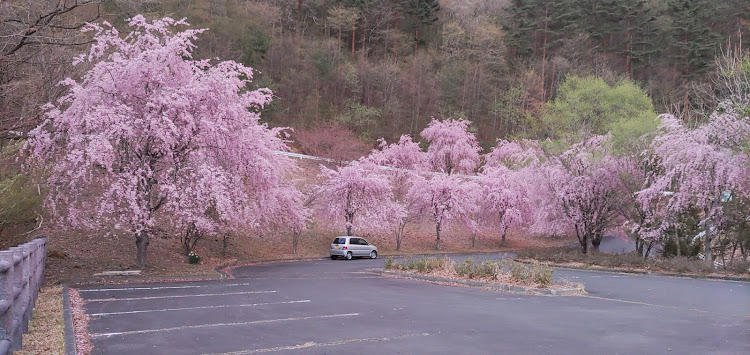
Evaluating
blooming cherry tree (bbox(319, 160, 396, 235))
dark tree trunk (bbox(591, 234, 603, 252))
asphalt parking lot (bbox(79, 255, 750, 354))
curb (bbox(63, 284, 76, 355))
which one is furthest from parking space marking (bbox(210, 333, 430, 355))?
blooming cherry tree (bbox(319, 160, 396, 235))

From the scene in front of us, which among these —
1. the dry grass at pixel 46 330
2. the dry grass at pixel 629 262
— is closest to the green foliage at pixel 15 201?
the dry grass at pixel 46 330

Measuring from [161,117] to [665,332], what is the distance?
1628 cm

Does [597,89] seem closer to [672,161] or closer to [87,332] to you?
[672,161]

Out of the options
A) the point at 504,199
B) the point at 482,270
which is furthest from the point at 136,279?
the point at 504,199

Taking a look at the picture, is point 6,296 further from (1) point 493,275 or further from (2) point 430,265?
(2) point 430,265

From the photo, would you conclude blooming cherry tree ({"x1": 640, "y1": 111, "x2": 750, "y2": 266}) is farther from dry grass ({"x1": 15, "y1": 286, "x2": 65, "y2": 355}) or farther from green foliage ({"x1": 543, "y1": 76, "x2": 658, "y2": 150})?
dry grass ({"x1": 15, "y1": 286, "x2": 65, "y2": 355})

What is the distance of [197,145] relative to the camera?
21.2 metres

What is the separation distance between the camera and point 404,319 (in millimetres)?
11703

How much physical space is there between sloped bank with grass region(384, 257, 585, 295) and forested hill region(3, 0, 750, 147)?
3589 centimetres

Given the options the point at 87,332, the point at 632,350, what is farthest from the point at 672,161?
the point at 87,332

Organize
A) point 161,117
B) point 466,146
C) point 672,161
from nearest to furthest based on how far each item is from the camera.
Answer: point 161,117 < point 672,161 < point 466,146

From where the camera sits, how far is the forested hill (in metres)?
58.8

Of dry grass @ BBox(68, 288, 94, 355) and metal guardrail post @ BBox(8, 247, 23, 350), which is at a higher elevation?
metal guardrail post @ BBox(8, 247, 23, 350)

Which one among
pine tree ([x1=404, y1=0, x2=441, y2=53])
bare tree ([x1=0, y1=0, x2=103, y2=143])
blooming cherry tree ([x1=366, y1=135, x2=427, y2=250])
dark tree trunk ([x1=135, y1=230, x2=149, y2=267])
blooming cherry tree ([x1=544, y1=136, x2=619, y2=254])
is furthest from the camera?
pine tree ([x1=404, y1=0, x2=441, y2=53])
